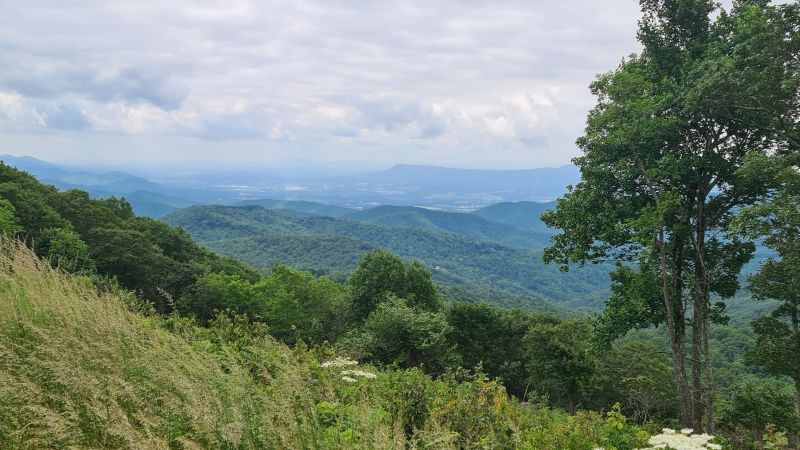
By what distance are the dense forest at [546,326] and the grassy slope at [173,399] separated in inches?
1.0

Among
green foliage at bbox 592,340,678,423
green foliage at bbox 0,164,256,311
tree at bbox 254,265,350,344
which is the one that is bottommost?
green foliage at bbox 592,340,678,423

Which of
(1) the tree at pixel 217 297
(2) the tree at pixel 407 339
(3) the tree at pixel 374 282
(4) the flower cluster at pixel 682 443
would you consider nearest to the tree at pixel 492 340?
(3) the tree at pixel 374 282

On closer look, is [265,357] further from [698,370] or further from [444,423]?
[698,370]

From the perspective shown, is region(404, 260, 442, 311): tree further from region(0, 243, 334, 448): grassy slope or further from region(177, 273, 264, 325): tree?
region(0, 243, 334, 448): grassy slope

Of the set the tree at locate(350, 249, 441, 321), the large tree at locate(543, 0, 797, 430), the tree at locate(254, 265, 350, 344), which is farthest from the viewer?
the tree at locate(254, 265, 350, 344)

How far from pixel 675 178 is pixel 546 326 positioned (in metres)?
22.3

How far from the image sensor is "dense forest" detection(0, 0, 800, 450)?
11.9 ft

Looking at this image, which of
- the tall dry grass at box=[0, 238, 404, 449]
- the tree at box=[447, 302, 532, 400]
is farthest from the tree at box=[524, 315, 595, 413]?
the tall dry grass at box=[0, 238, 404, 449]

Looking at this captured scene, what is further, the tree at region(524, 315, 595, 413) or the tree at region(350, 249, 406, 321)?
the tree at region(350, 249, 406, 321)

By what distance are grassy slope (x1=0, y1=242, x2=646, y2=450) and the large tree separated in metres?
8.32

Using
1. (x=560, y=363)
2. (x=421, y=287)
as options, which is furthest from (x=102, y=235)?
(x=560, y=363)

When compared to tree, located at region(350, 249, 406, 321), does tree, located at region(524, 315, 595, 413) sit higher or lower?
lower

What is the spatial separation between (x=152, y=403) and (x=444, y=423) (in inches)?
110

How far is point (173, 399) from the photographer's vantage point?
3570 mm
